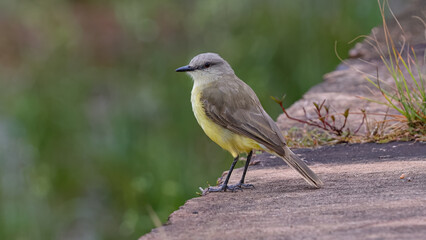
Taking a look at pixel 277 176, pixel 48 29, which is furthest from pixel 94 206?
pixel 277 176

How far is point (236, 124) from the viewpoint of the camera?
413 cm

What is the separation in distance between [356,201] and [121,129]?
143 inches

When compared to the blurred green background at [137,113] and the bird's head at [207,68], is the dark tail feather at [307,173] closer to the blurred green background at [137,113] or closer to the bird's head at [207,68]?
A: the bird's head at [207,68]

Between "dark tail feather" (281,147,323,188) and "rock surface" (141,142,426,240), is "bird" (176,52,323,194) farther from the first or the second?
"rock surface" (141,142,426,240)

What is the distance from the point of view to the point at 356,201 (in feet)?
10.8

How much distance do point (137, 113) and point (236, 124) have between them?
2.85m

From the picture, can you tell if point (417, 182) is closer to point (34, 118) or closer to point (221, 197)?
point (221, 197)

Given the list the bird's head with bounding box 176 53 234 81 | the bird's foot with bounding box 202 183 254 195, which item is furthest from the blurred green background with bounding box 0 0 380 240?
the bird's foot with bounding box 202 183 254 195

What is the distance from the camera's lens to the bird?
3984 millimetres

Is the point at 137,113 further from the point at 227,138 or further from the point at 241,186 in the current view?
the point at 241,186

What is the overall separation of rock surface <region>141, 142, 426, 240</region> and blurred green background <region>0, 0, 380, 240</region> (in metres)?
1.94

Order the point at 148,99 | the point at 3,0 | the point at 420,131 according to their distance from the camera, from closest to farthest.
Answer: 1. the point at 420,131
2. the point at 148,99
3. the point at 3,0

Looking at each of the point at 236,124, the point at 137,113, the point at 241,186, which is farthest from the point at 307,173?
the point at 137,113

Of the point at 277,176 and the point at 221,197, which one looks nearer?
the point at 221,197
